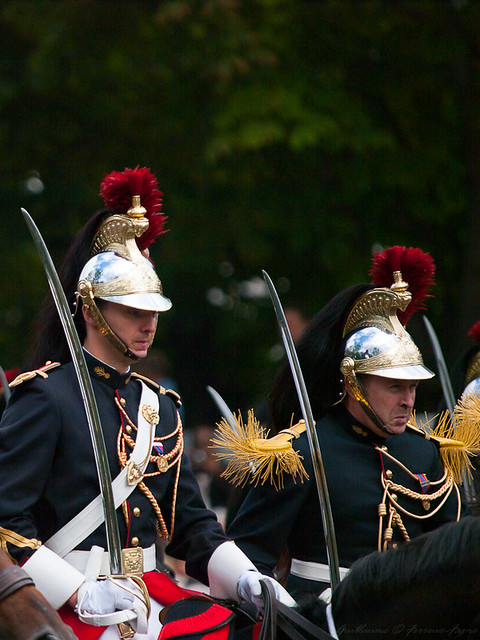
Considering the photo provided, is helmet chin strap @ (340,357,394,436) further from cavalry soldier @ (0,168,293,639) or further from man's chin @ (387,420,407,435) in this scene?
cavalry soldier @ (0,168,293,639)

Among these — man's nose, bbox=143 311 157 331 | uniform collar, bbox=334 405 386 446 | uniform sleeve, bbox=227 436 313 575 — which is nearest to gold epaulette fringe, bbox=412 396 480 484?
uniform collar, bbox=334 405 386 446

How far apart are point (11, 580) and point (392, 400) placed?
184cm

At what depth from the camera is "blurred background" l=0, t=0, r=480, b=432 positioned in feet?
31.4

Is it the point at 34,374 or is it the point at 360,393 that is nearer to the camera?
the point at 34,374

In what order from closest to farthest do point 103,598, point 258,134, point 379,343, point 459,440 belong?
point 103,598 < point 379,343 < point 459,440 < point 258,134

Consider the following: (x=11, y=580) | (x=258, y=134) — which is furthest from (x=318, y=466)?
(x=258, y=134)

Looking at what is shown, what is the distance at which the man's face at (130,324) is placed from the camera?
12.5ft

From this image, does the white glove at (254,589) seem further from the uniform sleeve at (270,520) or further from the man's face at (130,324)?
the man's face at (130,324)

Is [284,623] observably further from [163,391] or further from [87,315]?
[87,315]

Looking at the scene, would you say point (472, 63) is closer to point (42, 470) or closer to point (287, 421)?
point (287, 421)

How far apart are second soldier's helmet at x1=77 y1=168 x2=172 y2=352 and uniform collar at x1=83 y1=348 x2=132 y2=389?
11cm

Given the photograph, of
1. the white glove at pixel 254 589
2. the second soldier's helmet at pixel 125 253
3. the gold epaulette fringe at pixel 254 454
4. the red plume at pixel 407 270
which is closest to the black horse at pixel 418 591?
the white glove at pixel 254 589

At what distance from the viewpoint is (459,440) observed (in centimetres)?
466

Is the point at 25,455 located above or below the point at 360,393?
above
